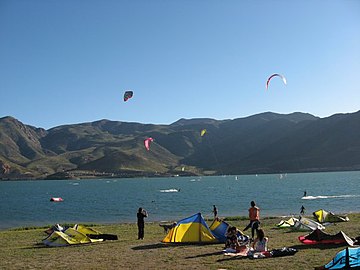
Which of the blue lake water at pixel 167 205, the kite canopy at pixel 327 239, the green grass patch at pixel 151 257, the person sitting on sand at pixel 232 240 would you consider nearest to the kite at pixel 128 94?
the green grass patch at pixel 151 257

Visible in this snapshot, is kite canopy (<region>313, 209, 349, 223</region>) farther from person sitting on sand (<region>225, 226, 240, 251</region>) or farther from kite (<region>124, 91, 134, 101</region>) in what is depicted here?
kite (<region>124, 91, 134, 101</region>)

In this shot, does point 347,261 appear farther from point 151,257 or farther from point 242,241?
point 151,257

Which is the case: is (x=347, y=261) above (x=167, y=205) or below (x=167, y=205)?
above

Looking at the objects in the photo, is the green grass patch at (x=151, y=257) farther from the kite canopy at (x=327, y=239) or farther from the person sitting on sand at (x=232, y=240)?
the person sitting on sand at (x=232, y=240)

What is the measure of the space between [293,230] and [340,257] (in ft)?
43.3

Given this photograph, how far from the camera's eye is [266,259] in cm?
1505

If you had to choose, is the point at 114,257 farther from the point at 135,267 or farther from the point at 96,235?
the point at 96,235

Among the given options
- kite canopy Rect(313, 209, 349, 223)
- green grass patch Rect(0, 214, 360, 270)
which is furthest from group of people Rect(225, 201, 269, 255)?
kite canopy Rect(313, 209, 349, 223)

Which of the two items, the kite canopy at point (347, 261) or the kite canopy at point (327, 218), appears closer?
the kite canopy at point (347, 261)

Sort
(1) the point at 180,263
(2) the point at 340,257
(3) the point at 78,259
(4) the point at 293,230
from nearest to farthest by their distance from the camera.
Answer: (2) the point at 340,257 → (1) the point at 180,263 → (3) the point at 78,259 → (4) the point at 293,230

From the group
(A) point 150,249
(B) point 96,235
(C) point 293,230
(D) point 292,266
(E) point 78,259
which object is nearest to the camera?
(D) point 292,266

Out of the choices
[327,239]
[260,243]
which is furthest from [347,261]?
[327,239]

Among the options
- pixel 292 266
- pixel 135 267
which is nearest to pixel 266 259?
→ pixel 292 266

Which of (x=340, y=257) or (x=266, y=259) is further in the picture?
(x=266, y=259)
